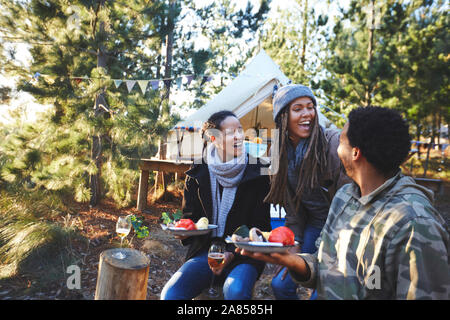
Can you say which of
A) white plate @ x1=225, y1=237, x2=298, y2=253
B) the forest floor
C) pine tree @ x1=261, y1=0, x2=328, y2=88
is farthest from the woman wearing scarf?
pine tree @ x1=261, y1=0, x2=328, y2=88

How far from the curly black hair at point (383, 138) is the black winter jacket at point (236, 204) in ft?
4.11

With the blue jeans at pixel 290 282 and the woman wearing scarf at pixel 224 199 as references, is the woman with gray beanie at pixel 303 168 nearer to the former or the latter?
the blue jeans at pixel 290 282

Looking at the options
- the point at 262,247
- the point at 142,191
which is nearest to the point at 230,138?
the point at 262,247

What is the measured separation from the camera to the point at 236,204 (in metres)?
2.61

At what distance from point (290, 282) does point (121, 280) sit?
1.13 m

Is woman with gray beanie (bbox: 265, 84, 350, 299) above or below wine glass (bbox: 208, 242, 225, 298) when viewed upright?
above

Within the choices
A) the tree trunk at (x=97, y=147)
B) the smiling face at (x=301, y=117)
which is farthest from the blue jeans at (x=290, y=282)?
the tree trunk at (x=97, y=147)

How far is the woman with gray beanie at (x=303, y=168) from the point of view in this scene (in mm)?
2332

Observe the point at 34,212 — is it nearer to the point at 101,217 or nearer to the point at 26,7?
the point at 101,217

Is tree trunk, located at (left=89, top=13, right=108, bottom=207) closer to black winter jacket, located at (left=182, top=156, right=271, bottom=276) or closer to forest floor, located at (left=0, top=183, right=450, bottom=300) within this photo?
forest floor, located at (left=0, top=183, right=450, bottom=300)

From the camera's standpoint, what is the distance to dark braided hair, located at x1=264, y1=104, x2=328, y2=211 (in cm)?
234

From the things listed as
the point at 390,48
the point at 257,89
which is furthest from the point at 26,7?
the point at 390,48

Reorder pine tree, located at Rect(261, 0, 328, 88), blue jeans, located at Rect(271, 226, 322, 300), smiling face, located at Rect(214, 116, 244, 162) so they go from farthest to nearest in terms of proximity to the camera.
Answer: pine tree, located at Rect(261, 0, 328, 88) → smiling face, located at Rect(214, 116, 244, 162) → blue jeans, located at Rect(271, 226, 322, 300)

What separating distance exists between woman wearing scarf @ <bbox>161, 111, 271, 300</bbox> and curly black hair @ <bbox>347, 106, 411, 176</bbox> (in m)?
1.24
